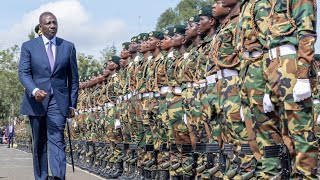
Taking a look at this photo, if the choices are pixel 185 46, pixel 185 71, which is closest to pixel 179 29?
pixel 185 46

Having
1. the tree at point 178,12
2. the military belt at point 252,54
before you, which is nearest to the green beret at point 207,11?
the military belt at point 252,54

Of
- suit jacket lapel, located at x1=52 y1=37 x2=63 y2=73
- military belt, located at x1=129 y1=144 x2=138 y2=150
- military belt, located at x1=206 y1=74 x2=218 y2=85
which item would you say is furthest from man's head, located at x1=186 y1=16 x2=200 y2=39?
military belt, located at x1=129 y1=144 x2=138 y2=150

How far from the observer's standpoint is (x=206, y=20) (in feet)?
26.5

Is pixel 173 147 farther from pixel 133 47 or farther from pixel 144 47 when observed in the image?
pixel 133 47

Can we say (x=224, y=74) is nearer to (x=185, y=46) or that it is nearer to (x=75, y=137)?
(x=185, y=46)

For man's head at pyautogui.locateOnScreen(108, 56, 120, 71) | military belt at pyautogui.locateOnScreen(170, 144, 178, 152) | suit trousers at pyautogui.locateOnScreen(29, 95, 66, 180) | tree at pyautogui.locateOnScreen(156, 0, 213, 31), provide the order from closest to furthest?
1. suit trousers at pyautogui.locateOnScreen(29, 95, 66, 180)
2. military belt at pyautogui.locateOnScreen(170, 144, 178, 152)
3. man's head at pyautogui.locateOnScreen(108, 56, 120, 71)
4. tree at pyautogui.locateOnScreen(156, 0, 213, 31)

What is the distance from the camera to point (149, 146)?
33.7 feet

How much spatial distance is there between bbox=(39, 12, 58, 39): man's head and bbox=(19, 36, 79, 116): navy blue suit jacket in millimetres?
111

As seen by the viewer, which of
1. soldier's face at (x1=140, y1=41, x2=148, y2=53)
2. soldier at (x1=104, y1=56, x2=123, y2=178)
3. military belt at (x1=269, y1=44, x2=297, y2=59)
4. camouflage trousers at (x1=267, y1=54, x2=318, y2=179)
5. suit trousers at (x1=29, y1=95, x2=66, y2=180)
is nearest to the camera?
camouflage trousers at (x1=267, y1=54, x2=318, y2=179)

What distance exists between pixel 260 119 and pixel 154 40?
5.13 m

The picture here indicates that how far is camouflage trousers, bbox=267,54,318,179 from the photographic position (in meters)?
5.03

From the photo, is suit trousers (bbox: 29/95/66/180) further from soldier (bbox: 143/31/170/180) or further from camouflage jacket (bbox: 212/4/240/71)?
soldier (bbox: 143/31/170/180)

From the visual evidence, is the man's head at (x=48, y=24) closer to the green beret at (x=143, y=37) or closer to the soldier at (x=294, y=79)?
the soldier at (x=294, y=79)

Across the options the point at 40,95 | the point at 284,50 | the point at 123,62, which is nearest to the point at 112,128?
the point at 123,62
